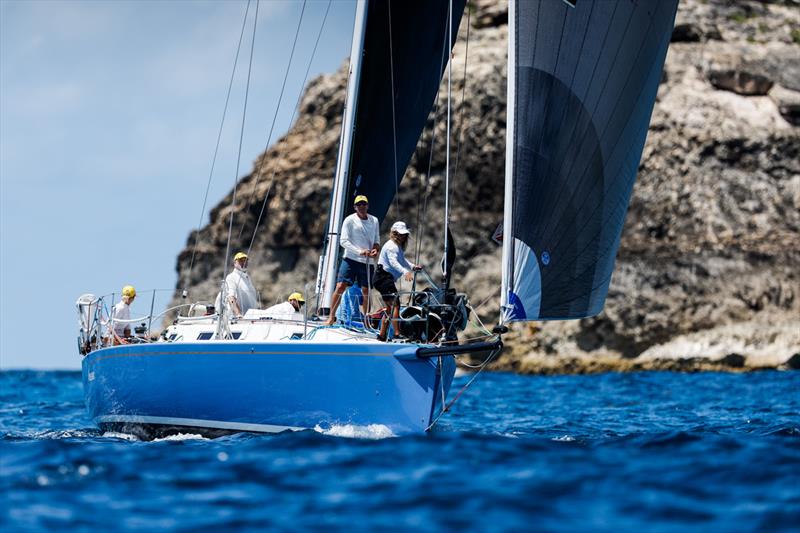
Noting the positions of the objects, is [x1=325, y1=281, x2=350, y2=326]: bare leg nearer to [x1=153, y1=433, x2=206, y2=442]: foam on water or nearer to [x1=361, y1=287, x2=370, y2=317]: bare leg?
[x1=361, y1=287, x2=370, y2=317]: bare leg

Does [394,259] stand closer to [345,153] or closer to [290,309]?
[290,309]

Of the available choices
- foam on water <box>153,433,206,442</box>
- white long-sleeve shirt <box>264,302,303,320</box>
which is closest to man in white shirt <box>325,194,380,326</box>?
white long-sleeve shirt <box>264,302,303,320</box>

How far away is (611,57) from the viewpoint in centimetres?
936

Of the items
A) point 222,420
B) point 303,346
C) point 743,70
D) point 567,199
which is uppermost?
point 743,70

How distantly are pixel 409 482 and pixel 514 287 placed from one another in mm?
3428

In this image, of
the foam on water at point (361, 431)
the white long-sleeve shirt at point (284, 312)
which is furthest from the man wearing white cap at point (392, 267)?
the foam on water at point (361, 431)

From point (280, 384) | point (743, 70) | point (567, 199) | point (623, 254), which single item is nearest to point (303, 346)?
point (280, 384)

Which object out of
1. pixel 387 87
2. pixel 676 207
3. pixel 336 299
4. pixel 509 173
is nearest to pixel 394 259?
pixel 336 299

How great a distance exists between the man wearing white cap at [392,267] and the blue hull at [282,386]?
808 mm

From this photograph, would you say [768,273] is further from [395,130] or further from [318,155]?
[395,130]

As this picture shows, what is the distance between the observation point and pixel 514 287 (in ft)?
30.8

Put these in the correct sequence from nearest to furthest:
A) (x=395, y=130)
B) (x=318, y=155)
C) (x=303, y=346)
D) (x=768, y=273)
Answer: (x=303, y=346) → (x=395, y=130) → (x=768, y=273) → (x=318, y=155)

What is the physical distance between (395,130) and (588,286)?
3.82 meters

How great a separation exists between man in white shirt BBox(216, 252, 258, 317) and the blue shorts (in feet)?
4.02
